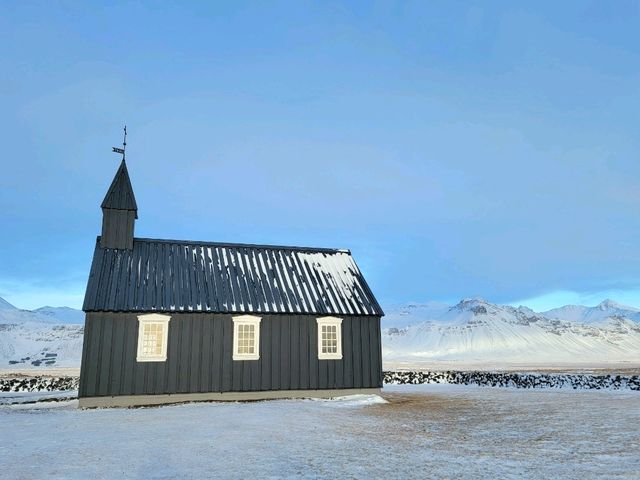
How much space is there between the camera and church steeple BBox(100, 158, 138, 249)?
2416cm

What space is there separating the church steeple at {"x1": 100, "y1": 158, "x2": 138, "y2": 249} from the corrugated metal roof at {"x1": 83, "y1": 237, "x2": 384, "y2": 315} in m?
0.50

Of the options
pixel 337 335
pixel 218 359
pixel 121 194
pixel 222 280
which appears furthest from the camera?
pixel 121 194

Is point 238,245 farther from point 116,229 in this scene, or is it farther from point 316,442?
point 316,442

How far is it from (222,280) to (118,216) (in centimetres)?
596

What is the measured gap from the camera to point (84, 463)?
1034 cm

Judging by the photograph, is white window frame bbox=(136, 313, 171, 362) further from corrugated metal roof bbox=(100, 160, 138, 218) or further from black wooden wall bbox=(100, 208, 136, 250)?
corrugated metal roof bbox=(100, 160, 138, 218)

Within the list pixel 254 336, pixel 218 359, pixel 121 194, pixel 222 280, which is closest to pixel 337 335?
pixel 254 336

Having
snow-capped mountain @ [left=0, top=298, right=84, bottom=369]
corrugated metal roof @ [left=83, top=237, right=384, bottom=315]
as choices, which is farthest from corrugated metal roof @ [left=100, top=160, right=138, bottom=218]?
snow-capped mountain @ [left=0, top=298, right=84, bottom=369]

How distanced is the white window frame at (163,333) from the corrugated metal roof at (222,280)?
362mm

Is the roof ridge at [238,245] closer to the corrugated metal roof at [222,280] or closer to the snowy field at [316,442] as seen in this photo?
the corrugated metal roof at [222,280]

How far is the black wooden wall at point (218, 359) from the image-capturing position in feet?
67.9

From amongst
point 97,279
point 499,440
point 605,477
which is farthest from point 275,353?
point 605,477

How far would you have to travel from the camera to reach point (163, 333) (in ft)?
70.6

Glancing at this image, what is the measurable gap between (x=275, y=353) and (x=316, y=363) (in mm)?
1998
